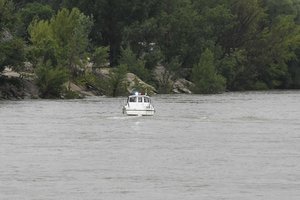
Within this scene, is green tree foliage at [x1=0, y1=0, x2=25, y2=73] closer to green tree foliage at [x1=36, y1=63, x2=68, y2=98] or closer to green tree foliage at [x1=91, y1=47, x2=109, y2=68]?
green tree foliage at [x1=36, y1=63, x2=68, y2=98]

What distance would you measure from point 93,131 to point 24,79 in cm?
4872

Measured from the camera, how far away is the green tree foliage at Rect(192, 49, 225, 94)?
13088 cm

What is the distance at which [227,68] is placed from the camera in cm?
14538

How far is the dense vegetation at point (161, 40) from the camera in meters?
109

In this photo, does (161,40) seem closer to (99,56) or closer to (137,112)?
(99,56)

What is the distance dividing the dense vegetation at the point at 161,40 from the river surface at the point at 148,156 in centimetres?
3511

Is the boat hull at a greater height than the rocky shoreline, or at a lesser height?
lesser

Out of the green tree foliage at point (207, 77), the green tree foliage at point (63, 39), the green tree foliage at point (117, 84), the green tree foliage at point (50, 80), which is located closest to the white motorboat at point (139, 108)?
the green tree foliage at point (50, 80)

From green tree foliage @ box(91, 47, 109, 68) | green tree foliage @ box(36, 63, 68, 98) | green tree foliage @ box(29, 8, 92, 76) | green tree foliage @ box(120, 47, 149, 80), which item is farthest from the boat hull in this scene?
green tree foliage @ box(120, 47, 149, 80)

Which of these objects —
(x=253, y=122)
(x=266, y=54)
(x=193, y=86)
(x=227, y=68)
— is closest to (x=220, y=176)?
(x=253, y=122)

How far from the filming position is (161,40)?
141125 millimetres

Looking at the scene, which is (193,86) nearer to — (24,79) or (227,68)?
(227,68)

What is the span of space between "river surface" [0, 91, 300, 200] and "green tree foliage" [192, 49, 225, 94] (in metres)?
55.4

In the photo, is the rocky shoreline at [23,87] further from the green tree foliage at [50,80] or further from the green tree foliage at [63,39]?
the green tree foliage at [63,39]
